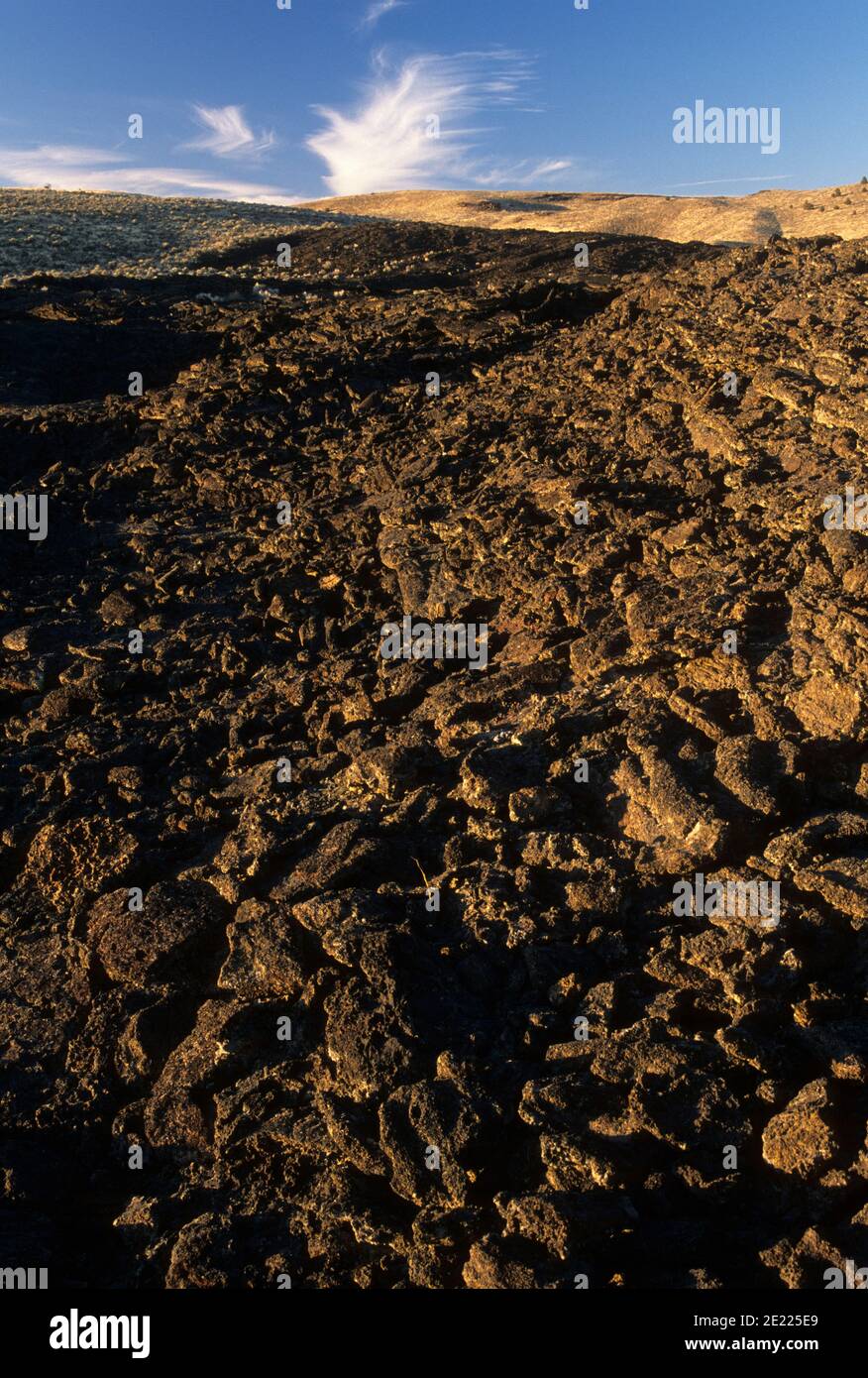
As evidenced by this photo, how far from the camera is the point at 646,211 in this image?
44.1m

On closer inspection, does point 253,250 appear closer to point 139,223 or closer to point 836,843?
point 139,223

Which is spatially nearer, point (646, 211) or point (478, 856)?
point (478, 856)

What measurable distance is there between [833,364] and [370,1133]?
6.89 m

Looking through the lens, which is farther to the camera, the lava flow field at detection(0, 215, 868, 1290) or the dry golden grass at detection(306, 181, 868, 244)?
the dry golden grass at detection(306, 181, 868, 244)

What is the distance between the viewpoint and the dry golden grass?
35.4 metres

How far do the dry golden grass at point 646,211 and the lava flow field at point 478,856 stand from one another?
2535cm

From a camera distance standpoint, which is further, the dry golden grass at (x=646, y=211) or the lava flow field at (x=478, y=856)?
the dry golden grass at (x=646, y=211)

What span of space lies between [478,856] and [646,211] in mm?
46212

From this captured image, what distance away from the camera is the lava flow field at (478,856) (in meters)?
3.45

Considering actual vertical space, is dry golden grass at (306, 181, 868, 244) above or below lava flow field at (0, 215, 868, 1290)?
above

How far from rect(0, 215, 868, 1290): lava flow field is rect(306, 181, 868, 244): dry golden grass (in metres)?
25.4

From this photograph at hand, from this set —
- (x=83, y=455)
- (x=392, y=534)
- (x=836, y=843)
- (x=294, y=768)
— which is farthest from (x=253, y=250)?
(x=836, y=843)

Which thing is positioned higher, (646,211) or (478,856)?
(646,211)

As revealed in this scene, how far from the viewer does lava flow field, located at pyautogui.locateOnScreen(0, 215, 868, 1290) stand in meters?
3.45
